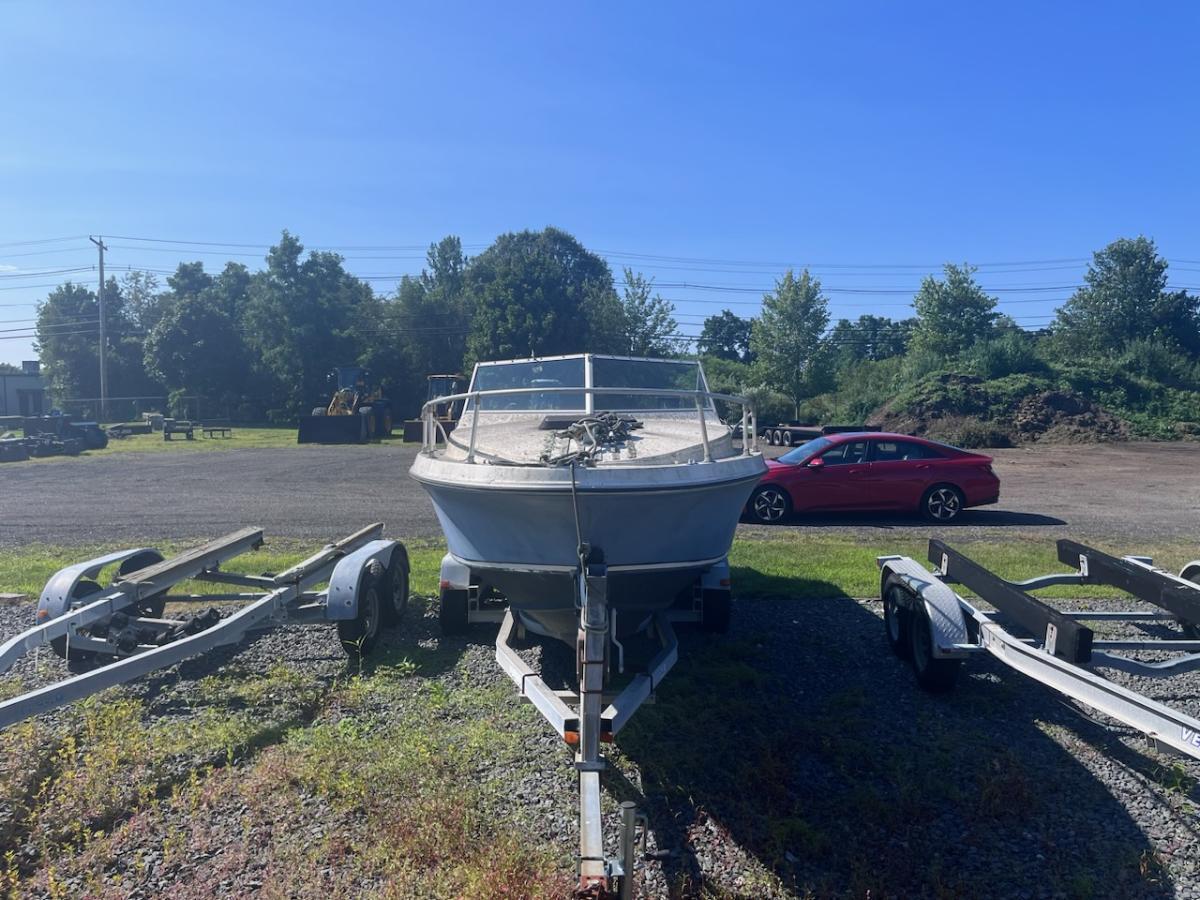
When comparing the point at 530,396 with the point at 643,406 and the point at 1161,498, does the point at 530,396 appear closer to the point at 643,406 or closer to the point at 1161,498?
the point at 643,406

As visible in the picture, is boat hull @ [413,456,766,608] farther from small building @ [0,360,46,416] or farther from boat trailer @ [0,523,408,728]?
small building @ [0,360,46,416]

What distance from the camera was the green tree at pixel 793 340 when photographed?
122 feet

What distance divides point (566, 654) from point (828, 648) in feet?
6.68

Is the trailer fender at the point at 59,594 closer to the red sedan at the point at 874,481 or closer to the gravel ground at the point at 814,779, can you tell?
the gravel ground at the point at 814,779

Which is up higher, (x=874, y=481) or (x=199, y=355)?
(x=199, y=355)

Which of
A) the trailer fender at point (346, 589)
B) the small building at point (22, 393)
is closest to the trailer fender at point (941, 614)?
the trailer fender at point (346, 589)

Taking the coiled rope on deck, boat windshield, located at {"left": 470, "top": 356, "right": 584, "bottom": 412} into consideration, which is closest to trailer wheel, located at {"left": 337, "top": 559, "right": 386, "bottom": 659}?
boat windshield, located at {"left": 470, "top": 356, "right": 584, "bottom": 412}

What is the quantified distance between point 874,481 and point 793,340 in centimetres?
2566

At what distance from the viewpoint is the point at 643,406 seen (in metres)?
6.97

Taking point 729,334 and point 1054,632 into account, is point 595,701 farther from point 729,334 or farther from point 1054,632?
point 729,334

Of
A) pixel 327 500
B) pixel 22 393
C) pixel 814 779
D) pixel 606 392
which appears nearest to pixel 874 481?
pixel 814 779

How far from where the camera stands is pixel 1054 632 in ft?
14.8

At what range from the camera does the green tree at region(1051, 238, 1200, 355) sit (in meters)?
50.1

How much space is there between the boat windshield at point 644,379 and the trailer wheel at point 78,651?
4.02 m
